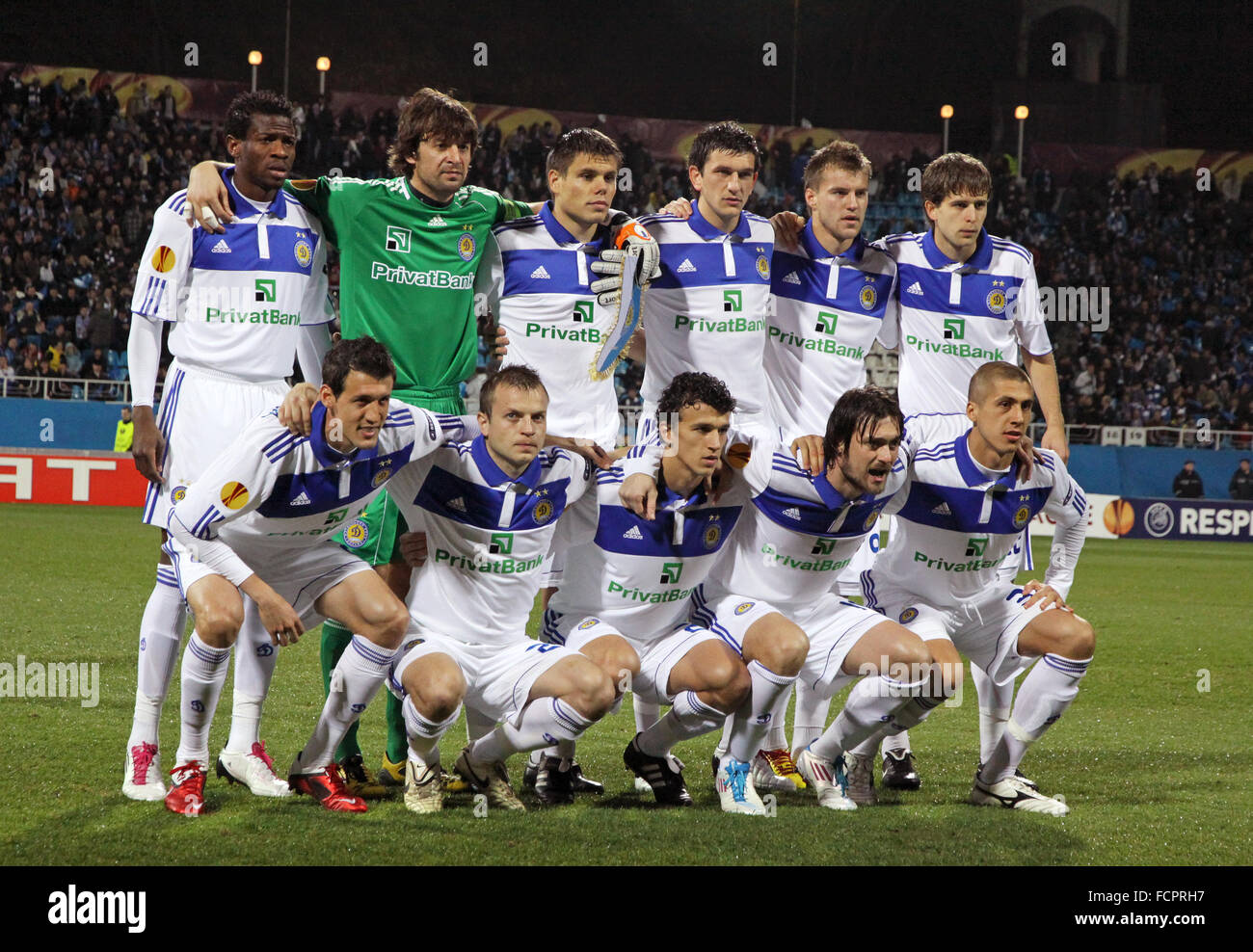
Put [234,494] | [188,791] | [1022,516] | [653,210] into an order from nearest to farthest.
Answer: [234,494]
[188,791]
[1022,516]
[653,210]

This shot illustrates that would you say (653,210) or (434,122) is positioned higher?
(653,210)

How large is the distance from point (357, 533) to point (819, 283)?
2.19 meters

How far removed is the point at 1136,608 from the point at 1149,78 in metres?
21.4

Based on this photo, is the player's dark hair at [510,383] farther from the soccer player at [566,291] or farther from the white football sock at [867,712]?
the white football sock at [867,712]

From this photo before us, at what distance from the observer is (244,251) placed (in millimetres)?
4699

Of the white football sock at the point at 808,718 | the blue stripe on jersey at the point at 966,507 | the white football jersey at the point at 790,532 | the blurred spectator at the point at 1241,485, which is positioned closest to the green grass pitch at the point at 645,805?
the white football sock at the point at 808,718

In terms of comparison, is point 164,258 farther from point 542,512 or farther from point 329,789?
point 329,789

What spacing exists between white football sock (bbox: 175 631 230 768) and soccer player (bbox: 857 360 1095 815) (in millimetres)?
2411

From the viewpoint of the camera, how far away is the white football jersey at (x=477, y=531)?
4.43m

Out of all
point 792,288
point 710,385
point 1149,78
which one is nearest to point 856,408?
point 710,385

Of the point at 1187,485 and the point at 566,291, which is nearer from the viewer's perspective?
the point at 566,291

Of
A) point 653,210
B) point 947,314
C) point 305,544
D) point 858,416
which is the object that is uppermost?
point 653,210

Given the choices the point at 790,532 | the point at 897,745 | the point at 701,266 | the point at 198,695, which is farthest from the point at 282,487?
the point at 897,745
